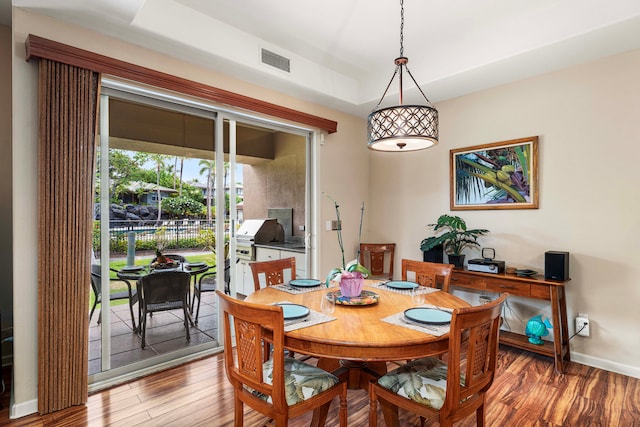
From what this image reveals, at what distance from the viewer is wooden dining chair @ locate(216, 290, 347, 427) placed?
1.45 meters

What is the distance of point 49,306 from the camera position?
2.19 m

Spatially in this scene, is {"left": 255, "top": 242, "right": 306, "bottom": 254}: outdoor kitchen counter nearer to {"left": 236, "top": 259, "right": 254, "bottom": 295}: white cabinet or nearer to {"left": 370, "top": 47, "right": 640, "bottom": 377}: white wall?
{"left": 236, "top": 259, "right": 254, "bottom": 295}: white cabinet

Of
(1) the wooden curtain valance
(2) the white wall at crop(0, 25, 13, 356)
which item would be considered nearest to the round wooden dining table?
(1) the wooden curtain valance

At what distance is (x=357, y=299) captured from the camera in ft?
6.73

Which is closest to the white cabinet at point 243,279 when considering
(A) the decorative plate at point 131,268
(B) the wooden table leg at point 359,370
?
(A) the decorative plate at point 131,268

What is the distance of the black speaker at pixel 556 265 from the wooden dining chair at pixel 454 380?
5.19 ft

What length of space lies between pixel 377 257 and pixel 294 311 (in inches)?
102

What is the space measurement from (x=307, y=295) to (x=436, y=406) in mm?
1004

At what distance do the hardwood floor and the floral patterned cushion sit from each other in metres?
0.55

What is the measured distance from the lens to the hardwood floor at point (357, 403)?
2.10 metres

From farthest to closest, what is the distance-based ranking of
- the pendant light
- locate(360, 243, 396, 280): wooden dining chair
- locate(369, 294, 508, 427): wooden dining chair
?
locate(360, 243, 396, 280): wooden dining chair, the pendant light, locate(369, 294, 508, 427): wooden dining chair

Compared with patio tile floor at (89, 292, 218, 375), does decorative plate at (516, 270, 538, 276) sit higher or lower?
higher

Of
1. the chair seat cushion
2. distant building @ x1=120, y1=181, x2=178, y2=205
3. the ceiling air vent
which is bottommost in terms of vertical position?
the chair seat cushion

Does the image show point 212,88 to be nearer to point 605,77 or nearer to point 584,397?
point 605,77
